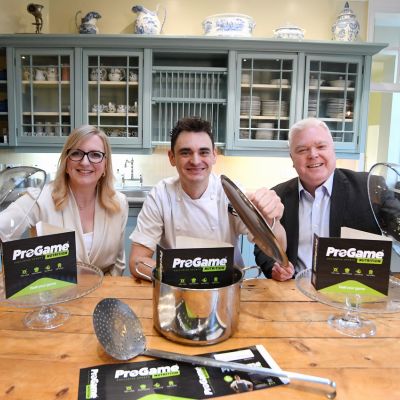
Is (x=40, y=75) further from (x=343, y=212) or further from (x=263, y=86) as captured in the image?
(x=343, y=212)

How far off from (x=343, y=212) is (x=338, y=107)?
189cm

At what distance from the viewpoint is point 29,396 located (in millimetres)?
653

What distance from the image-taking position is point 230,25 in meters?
3.02

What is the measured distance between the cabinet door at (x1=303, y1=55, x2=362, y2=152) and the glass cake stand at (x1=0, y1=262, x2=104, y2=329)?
2.65 metres

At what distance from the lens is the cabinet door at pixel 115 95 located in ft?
10.2

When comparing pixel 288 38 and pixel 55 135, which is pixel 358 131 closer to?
pixel 288 38

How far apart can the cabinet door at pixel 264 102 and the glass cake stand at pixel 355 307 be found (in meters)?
2.29

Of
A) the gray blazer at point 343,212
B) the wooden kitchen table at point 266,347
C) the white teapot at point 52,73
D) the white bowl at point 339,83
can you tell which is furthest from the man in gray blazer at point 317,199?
the white teapot at point 52,73

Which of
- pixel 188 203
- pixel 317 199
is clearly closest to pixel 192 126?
pixel 188 203

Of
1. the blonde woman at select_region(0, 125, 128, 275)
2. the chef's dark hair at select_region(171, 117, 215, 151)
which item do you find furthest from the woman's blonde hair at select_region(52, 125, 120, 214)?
the chef's dark hair at select_region(171, 117, 215, 151)

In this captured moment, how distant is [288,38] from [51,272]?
283 cm

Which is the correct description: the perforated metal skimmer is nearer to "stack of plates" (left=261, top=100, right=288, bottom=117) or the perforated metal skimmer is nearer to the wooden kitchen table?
the wooden kitchen table

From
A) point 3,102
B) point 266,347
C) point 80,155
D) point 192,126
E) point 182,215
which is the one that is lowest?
point 266,347

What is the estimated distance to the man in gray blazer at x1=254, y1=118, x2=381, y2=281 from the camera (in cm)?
158
